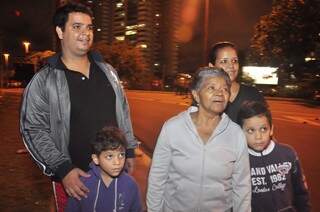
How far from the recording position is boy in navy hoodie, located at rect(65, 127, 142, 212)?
2.90 m

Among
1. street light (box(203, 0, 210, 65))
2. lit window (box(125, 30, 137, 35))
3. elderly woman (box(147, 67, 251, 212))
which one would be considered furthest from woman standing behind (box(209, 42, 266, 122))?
lit window (box(125, 30, 137, 35))

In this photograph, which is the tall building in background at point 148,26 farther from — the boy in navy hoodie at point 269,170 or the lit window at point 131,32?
the boy in navy hoodie at point 269,170

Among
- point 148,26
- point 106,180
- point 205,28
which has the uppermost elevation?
point 148,26

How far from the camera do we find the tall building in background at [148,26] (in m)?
99.0

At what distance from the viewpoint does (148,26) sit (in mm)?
109938

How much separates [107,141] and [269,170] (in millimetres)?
1233

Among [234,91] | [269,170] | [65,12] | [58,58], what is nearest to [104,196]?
[58,58]

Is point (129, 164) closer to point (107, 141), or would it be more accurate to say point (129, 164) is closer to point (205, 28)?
point (107, 141)

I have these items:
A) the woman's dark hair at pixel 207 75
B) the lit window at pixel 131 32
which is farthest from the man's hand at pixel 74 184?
the lit window at pixel 131 32

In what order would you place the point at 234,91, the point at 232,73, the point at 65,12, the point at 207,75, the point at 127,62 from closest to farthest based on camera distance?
the point at 207,75
the point at 65,12
the point at 234,91
the point at 232,73
the point at 127,62

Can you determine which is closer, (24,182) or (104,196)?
(104,196)

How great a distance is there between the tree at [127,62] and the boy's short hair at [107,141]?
48.7 meters

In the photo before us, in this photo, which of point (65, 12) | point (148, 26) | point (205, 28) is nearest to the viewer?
point (65, 12)

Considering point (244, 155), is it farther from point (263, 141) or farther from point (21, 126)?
point (21, 126)
